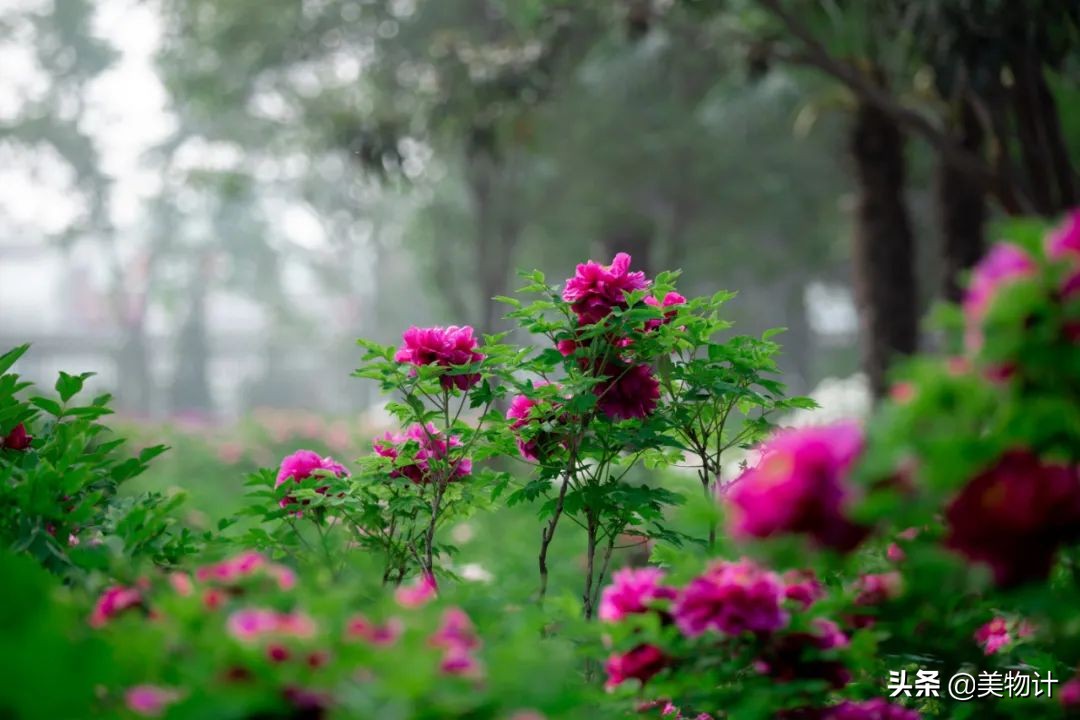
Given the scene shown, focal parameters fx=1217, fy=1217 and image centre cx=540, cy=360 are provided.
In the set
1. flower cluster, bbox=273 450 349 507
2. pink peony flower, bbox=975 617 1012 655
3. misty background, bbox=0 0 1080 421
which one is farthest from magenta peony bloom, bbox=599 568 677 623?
misty background, bbox=0 0 1080 421

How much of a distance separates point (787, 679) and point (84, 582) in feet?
3.66

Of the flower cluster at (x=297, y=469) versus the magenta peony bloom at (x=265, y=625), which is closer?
the magenta peony bloom at (x=265, y=625)

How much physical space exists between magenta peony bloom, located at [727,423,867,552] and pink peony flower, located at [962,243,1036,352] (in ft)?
0.60

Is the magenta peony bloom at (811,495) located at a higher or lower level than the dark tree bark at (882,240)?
lower

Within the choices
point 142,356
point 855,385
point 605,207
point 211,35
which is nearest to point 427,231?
point 605,207

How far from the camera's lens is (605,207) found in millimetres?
18391

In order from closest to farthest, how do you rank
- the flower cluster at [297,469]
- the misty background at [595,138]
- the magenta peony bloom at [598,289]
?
the magenta peony bloom at [598,289] < the flower cluster at [297,469] < the misty background at [595,138]

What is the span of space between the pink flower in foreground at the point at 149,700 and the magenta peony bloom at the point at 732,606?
805 millimetres

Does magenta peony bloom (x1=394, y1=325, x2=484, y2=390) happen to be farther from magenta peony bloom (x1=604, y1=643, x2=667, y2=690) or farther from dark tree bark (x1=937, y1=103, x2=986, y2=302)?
dark tree bark (x1=937, y1=103, x2=986, y2=302)

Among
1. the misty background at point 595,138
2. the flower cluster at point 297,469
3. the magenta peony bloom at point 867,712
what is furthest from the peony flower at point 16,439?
the misty background at point 595,138

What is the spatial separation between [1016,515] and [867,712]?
0.62 metres

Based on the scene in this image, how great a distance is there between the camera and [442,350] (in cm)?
263

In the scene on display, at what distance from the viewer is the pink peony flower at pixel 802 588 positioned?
1951mm

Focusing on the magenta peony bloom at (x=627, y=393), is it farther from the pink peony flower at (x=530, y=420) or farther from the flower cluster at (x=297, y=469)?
the flower cluster at (x=297, y=469)
